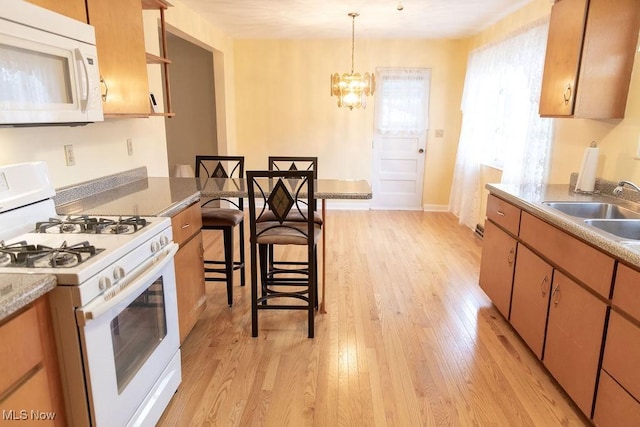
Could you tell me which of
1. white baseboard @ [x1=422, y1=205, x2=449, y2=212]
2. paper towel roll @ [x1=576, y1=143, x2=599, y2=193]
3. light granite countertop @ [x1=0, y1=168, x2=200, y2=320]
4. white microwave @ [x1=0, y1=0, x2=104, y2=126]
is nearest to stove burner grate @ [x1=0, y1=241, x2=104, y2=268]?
white microwave @ [x1=0, y1=0, x2=104, y2=126]

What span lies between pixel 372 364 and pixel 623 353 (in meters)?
1.22

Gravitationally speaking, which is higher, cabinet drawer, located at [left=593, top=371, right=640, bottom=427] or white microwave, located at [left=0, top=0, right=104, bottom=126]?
white microwave, located at [left=0, top=0, right=104, bottom=126]

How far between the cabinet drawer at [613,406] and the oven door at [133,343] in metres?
1.92

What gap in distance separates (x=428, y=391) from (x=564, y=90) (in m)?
2.01

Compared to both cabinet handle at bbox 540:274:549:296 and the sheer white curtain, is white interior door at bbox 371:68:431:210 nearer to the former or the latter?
the sheer white curtain

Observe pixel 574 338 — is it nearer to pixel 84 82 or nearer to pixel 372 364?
pixel 372 364

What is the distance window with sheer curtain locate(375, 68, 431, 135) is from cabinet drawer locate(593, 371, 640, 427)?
4.76 m

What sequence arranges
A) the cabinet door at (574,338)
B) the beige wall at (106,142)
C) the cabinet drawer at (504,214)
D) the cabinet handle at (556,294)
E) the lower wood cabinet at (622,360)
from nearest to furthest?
1. the lower wood cabinet at (622,360)
2. the cabinet door at (574,338)
3. the beige wall at (106,142)
4. the cabinet handle at (556,294)
5. the cabinet drawer at (504,214)

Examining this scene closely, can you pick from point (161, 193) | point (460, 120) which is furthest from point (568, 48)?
point (460, 120)

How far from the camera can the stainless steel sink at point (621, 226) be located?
208 cm

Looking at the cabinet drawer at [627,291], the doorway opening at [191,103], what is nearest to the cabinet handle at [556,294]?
the cabinet drawer at [627,291]

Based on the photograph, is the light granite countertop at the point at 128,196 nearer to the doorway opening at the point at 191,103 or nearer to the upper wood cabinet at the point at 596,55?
the upper wood cabinet at the point at 596,55

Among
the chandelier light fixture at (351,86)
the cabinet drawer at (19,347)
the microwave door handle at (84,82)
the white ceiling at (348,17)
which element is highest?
the white ceiling at (348,17)

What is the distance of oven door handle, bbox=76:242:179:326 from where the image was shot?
1.31m
